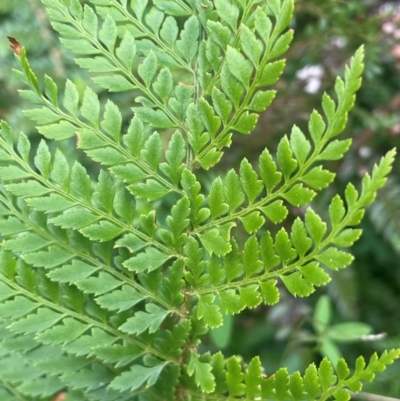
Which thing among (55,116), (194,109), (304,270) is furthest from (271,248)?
(55,116)

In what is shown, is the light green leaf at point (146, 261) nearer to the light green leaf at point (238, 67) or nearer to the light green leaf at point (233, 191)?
the light green leaf at point (233, 191)

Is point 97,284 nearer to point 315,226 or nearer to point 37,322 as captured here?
point 37,322

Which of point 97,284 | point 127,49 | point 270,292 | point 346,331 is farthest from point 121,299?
point 346,331

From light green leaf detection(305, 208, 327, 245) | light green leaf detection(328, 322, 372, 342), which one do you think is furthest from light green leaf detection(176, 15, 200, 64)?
light green leaf detection(328, 322, 372, 342)

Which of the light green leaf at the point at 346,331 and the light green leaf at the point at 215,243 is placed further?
the light green leaf at the point at 346,331

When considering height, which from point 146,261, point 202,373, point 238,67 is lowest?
point 202,373

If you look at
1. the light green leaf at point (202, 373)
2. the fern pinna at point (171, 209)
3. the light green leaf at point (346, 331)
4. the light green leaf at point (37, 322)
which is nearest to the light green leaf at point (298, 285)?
the fern pinna at point (171, 209)

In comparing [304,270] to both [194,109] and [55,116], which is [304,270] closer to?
[194,109]

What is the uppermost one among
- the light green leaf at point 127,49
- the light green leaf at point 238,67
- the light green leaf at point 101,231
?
the light green leaf at point 127,49

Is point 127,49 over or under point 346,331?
over
